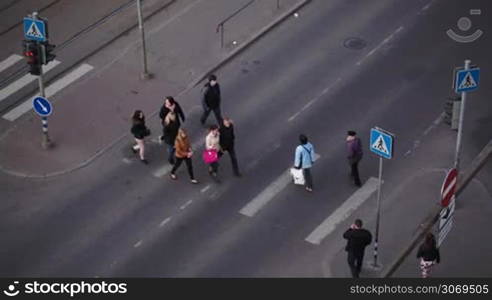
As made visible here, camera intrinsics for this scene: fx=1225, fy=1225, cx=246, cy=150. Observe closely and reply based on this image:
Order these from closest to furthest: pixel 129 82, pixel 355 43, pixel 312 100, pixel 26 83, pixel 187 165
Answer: pixel 187 165 → pixel 312 100 → pixel 129 82 → pixel 26 83 → pixel 355 43

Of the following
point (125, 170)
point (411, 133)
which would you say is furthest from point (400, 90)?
point (125, 170)

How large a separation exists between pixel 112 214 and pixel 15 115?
19.3ft

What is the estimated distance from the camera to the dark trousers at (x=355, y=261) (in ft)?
96.8

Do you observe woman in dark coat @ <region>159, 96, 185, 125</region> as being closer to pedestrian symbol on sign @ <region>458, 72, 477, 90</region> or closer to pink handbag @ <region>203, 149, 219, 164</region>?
pink handbag @ <region>203, 149, 219, 164</region>

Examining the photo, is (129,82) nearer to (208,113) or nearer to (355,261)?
(208,113)

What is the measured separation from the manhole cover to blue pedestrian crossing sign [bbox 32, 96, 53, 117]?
10.2 meters

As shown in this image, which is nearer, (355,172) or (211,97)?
(355,172)

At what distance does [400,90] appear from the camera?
3669 centimetres

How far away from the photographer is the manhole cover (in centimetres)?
3859

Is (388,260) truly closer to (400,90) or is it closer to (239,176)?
(239,176)

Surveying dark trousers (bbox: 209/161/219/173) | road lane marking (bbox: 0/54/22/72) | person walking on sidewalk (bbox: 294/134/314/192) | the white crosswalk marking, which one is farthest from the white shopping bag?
road lane marking (bbox: 0/54/22/72)

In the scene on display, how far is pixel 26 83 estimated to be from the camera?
37656mm

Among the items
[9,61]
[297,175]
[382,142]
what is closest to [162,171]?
[297,175]
